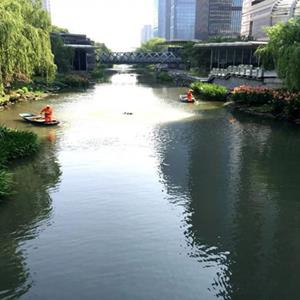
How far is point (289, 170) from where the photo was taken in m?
22.2

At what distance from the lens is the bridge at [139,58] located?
406ft

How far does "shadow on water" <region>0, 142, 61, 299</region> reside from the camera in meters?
11.5

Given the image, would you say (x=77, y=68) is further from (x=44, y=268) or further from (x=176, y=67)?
(x=44, y=268)

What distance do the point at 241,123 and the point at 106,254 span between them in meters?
24.6

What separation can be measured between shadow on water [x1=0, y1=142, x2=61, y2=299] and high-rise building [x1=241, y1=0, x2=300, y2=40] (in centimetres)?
6562

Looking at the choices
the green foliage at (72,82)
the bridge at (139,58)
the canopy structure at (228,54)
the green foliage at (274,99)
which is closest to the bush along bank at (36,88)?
the green foliage at (72,82)

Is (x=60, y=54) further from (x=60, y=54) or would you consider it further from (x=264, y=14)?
(x=264, y=14)

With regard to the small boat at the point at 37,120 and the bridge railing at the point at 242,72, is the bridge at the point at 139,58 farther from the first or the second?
the small boat at the point at 37,120

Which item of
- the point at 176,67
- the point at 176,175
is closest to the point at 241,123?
the point at 176,175

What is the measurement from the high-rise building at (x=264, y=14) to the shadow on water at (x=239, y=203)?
5662 cm

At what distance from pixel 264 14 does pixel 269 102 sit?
3013 inches

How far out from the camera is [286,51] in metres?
36.0

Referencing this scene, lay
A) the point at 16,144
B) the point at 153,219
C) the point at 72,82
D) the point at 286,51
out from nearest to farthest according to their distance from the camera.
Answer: the point at 153,219 → the point at 16,144 → the point at 286,51 → the point at 72,82

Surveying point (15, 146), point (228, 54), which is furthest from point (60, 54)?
point (15, 146)
